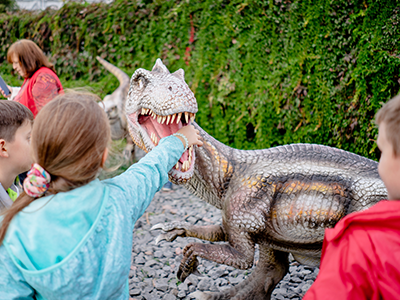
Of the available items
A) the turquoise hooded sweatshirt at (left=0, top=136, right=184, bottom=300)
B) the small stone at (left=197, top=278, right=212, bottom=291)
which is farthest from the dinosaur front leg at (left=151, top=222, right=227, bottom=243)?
the small stone at (left=197, top=278, right=212, bottom=291)

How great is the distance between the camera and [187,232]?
6.76 feet

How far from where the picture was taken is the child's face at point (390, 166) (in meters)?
1.06

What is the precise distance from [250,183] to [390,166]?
905 millimetres

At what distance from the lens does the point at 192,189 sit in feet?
6.79

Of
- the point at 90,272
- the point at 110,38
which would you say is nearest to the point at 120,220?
the point at 90,272

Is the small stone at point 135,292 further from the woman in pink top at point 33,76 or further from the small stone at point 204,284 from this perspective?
the woman in pink top at point 33,76

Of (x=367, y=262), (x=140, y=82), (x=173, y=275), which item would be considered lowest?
(x=173, y=275)

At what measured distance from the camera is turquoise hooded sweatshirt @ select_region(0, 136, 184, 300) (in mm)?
1049

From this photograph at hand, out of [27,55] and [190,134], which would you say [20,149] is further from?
[27,55]

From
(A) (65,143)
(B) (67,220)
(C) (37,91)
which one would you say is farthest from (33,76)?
(B) (67,220)

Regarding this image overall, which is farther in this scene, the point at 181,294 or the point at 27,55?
the point at 27,55

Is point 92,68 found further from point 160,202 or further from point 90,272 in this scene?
point 90,272

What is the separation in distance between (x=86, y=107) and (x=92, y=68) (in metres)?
5.86

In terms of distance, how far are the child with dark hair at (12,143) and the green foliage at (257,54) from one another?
345 centimetres
